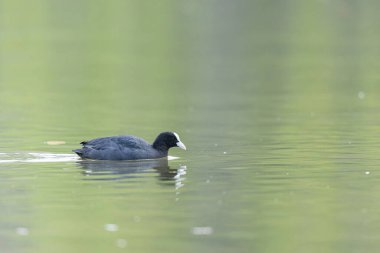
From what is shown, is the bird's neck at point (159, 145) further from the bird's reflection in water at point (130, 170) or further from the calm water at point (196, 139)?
the calm water at point (196, 139)

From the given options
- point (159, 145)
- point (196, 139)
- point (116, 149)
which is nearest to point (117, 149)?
point (116, 149)

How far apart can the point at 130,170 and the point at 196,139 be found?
145 inches

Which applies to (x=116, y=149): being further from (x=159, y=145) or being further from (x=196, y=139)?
(x=196, y=139)

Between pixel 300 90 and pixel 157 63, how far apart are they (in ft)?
28.3

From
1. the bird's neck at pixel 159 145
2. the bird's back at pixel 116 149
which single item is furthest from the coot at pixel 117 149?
the bird's neck at pixel 159 145

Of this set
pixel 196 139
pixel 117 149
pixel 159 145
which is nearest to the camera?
pixel 117 149

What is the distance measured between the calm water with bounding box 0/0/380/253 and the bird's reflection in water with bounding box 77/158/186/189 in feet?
0.15

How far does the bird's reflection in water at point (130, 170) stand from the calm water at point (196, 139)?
0.15ft

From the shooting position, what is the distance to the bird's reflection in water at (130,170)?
57.3 feet

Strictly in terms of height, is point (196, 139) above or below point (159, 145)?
below

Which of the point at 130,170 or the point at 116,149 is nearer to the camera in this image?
the point at 130,170

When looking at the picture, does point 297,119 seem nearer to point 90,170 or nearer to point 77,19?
point 90,170

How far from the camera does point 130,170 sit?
18.2 meters

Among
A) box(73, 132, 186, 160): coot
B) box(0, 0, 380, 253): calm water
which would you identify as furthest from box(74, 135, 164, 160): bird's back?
box(0, 0, 380, 253): calm water
